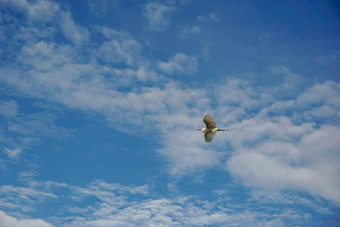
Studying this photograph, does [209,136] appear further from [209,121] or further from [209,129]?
[209,121]

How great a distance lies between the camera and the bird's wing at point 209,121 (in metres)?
72.8

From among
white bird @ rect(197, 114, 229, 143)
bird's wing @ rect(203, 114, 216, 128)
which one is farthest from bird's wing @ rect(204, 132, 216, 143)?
bird's wing @ rect(203, 114, 216, 128)

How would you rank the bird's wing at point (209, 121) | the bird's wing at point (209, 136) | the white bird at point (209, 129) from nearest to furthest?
the bird's wing at point (209, 121) → the white bird at point (209, 129) → the bird's wing at point (209, 136)

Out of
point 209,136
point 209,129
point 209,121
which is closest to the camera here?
point 209,121

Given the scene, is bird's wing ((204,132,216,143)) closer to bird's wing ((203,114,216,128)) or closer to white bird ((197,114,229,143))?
white bird ((197,114,229,143))

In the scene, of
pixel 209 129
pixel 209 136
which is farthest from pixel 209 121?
pixel 209 136

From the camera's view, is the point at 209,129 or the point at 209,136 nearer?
the point at 209,129

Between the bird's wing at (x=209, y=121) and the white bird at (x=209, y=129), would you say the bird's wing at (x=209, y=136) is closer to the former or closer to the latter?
the white bird at (x=209, y=129)

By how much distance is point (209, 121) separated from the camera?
73.9 metres

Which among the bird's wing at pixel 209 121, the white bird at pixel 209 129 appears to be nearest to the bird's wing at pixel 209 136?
the white bird at pixel 209 129

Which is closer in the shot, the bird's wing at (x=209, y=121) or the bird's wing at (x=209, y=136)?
the bird's wing at (x=209, y=121)

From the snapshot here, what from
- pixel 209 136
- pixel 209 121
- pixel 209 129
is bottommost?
pixel 209 136

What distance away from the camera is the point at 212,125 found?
247 ft

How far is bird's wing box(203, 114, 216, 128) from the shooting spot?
72.8 m
